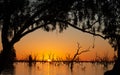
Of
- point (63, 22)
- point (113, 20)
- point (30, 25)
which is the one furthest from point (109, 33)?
point (30, 25)

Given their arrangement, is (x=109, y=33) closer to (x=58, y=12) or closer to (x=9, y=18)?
(x=58, y=12)

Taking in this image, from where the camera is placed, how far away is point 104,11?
22109 millimetres

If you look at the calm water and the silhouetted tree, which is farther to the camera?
the calm water

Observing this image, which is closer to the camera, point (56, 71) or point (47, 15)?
point (47, 15)

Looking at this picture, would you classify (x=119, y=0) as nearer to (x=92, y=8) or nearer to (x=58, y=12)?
(x=92, y=8)

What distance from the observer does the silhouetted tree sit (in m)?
21.3

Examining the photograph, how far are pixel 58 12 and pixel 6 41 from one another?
2762 millimetres

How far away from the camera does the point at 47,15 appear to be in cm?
2186

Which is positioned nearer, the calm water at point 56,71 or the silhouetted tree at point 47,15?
the silhouetted tree at point 47,15

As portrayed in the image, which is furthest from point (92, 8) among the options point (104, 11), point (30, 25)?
point (30, 25)

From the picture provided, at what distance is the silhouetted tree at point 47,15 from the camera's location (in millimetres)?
21281

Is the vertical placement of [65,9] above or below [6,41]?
above

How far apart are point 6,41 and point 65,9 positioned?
3.10m

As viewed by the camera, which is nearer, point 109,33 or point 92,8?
point 92,8
